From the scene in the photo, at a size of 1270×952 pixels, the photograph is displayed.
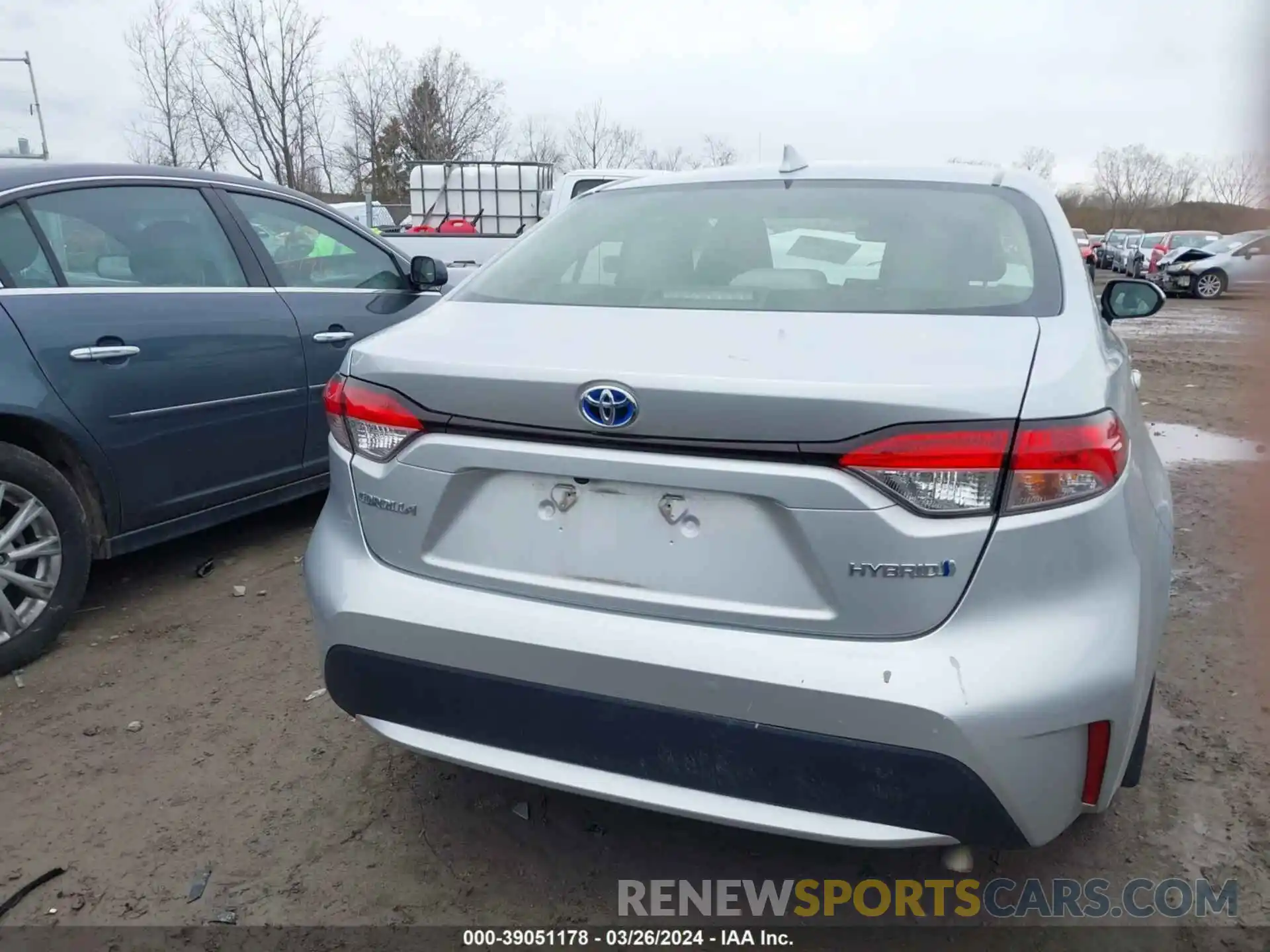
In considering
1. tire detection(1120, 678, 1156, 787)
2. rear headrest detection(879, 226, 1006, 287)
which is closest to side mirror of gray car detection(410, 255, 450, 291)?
rear headrest detection(879, 226, 1006, 287)

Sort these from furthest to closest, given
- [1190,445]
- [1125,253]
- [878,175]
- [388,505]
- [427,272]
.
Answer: [1125,253]
[1190,445]
[427,272]
[878,175]
[388,505]

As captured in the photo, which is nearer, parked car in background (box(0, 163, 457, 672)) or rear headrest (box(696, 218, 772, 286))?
rear headrest (box(696, 218, 772, 286))

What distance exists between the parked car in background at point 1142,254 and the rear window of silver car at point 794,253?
2881 cm

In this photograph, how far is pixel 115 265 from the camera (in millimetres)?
3613

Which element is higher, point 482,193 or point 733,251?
point 733,251

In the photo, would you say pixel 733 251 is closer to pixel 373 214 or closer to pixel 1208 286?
pixel 373 214

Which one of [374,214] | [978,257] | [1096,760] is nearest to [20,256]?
[978,257]

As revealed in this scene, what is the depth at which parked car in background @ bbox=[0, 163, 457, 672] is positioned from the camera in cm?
322

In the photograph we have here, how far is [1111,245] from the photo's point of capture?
34.4 metres

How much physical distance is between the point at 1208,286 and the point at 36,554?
25.2 metres

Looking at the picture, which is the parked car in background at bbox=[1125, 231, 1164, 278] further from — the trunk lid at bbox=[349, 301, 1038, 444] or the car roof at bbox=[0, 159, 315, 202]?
the trunk lid at bbox=[349, 301, 1038, 444]

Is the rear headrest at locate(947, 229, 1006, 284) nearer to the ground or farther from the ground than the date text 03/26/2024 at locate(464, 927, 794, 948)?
farther from the ground

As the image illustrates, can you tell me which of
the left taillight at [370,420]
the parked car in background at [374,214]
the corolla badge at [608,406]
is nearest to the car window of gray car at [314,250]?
the left taillight at [370,420]

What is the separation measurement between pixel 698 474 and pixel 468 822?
51.8 inches
